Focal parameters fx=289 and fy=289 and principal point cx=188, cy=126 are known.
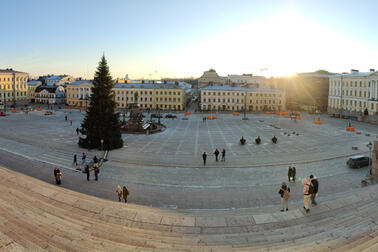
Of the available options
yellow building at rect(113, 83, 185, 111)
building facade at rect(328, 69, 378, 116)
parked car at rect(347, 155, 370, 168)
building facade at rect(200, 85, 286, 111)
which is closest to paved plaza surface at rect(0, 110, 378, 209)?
parked car at rect(347, 155, 370, 168)

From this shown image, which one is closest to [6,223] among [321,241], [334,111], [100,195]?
[100,195]

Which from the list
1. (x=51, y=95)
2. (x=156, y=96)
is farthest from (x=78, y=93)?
(x=156, y=96)

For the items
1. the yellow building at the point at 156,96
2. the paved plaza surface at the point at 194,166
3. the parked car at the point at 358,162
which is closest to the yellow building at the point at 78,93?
the yellow building at the point at 156,96

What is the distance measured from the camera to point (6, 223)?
970cm

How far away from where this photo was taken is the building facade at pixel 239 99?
294 ft

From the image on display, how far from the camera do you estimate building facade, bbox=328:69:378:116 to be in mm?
66125

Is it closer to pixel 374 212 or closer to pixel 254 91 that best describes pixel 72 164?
pixel 374 212

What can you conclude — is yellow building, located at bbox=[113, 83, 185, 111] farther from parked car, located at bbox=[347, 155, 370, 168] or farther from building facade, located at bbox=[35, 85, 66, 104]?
parked car, located at bbox=[347, 155, 370, 168]

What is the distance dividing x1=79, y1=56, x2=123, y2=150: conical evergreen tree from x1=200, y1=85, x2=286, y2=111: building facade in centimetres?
5806

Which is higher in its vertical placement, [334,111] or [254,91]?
[254,91]

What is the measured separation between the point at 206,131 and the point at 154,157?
19636 mm

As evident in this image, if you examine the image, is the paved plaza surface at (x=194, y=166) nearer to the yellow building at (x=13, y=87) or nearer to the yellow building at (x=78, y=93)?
the yellow building at (x=78, y=93)

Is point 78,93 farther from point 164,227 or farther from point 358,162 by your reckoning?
point 164,227

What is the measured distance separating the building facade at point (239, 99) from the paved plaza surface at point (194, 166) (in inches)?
1952
